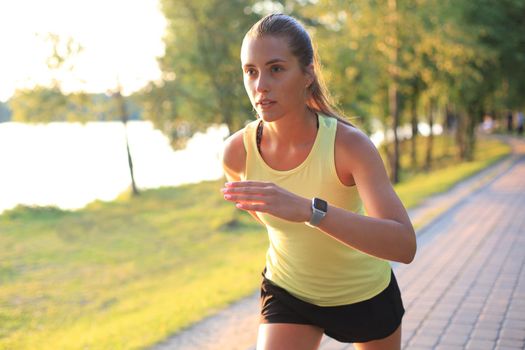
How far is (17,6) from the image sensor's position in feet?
68.0

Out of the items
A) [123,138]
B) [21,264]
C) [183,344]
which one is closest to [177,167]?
[123,138]

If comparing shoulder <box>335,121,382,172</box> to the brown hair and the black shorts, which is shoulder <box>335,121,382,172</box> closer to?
the brown hair

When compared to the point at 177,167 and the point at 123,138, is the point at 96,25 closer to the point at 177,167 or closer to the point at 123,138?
the point at 123,138

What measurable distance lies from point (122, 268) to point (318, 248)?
38.6 feet

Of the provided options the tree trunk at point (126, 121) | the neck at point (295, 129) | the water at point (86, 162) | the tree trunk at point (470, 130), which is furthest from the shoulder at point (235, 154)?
the tree trunk at point (126, 121)

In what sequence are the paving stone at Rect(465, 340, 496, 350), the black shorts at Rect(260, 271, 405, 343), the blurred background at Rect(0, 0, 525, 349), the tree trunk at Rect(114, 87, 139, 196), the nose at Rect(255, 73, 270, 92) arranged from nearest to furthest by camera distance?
the nose at Rect(255, 73, 270, 92) < the black shorts at Rect(260, 271, 405, 343) < the paving stone at Rect(465, 340, 496, 350) < the blurred background at Rect(0, 0, 525, 349) < the tree trunk at Rect(114, 87, 139, 196)

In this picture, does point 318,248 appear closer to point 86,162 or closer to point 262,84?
point 262,84

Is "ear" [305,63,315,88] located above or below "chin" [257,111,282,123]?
above

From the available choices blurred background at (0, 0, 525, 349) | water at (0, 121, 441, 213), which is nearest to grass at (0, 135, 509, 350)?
blurred background at (0, 0, 525, 349)

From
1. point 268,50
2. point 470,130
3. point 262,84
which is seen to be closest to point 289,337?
point 262,84

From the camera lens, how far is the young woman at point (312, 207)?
2.01 m

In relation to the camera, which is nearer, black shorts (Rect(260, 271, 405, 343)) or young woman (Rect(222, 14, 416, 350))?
young woman (Rect(222, 14, 416, 350))

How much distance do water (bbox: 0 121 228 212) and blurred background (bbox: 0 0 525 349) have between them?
189 mm

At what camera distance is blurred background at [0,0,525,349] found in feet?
33.5
